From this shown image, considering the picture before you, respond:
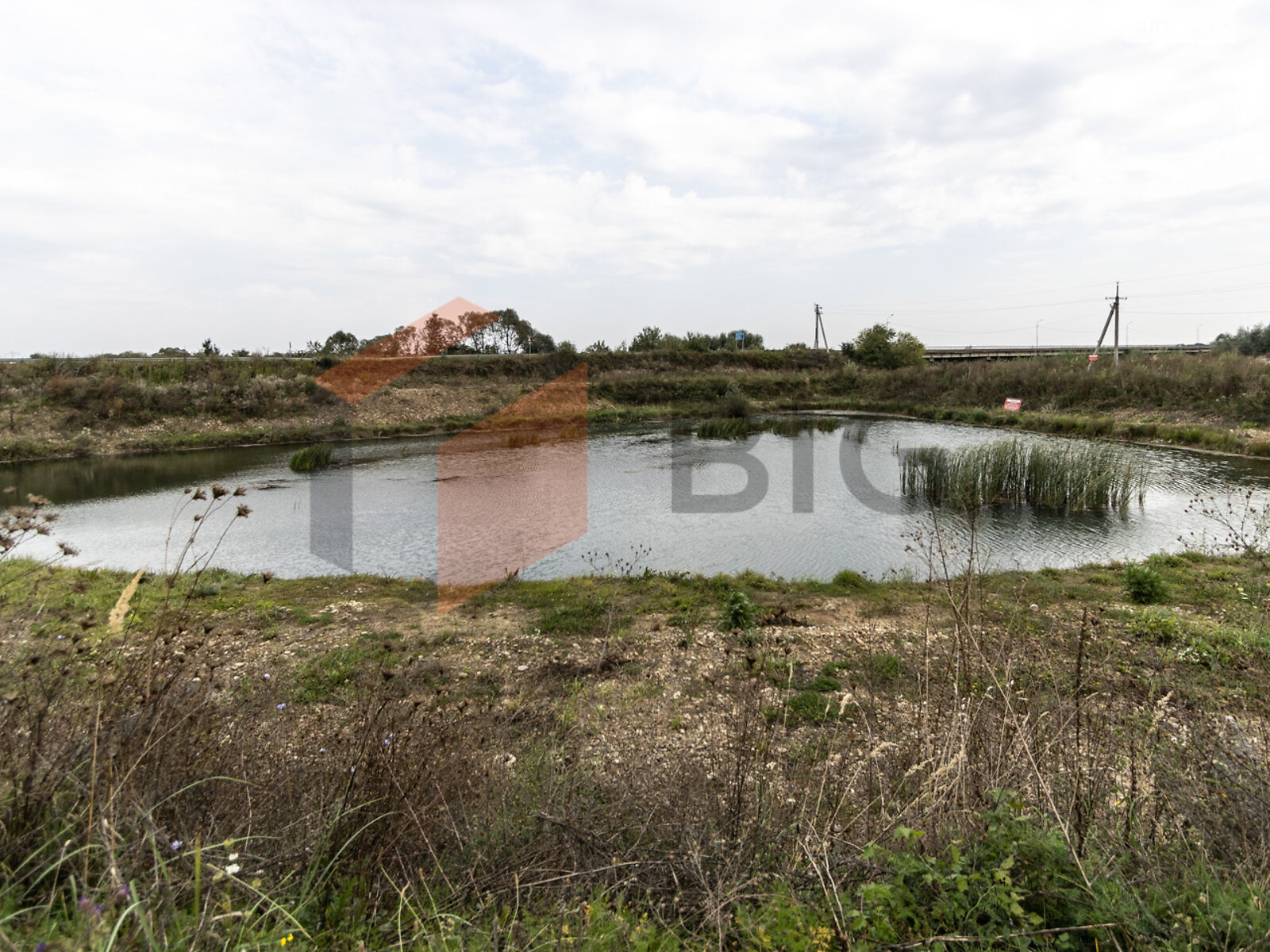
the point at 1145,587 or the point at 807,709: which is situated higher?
the point at 1145,587

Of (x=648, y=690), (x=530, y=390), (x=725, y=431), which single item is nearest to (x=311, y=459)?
(x=725, y=431)

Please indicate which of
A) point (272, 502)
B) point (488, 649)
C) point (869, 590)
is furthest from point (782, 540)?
point (272, 502)

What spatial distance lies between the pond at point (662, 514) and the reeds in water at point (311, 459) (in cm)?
58

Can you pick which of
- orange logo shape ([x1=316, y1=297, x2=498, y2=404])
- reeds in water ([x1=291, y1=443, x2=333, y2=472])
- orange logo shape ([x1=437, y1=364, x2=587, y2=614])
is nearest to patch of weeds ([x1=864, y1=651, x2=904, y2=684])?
orange logo shape ([x1=437, y1=364, x2=587, y2=614])

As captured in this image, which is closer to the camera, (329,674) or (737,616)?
(329,674)

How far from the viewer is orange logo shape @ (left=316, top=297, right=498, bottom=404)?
37188mm

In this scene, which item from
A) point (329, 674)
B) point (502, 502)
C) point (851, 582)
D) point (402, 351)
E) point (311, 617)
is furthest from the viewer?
point (402, 351)

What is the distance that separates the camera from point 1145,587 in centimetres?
785

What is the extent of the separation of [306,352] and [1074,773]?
49320mm

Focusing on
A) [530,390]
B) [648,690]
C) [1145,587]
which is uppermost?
[530,390]

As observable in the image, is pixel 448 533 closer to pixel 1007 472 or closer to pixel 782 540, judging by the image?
pixel 782 540

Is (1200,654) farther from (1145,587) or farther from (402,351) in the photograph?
(402,351)

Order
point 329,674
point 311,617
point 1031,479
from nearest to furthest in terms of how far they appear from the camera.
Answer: point 329,674 → point 311,617 → point 1031,479

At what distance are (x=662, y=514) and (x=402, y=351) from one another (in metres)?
43.9
